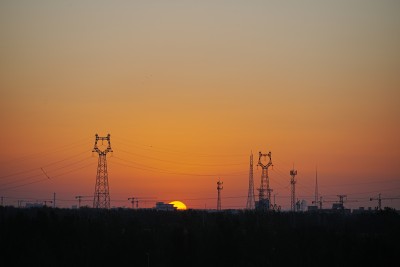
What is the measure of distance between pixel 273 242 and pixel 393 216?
202 ft

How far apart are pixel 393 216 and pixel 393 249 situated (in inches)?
2628

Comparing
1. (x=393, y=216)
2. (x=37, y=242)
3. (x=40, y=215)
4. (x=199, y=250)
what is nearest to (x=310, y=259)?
(x=199, y=250)

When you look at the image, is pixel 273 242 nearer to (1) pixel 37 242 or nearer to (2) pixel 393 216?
(1) pixel 37 242

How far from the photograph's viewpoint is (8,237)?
A: 81750 millimetres

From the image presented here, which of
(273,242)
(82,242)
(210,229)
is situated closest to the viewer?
(82,242)

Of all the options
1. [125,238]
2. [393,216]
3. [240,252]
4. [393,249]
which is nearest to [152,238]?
[125,238]

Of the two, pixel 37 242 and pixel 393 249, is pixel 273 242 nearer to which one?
pixel 393 249

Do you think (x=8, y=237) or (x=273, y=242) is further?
(x=273, y=242)

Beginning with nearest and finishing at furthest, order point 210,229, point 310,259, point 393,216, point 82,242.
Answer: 1. point 310,259
2. point 82,242
3. point 210,229
4. point 393,216

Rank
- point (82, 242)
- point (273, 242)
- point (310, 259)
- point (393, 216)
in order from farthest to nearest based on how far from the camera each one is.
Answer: point (393, 216)
point (273, 242)
point (82, 242)
point (310, 259)

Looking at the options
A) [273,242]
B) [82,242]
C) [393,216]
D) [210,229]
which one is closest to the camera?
[82,242]

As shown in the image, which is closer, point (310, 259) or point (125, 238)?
point (310, 259)

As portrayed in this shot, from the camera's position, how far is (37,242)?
80.9 m

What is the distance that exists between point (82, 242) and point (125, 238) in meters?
5.14
